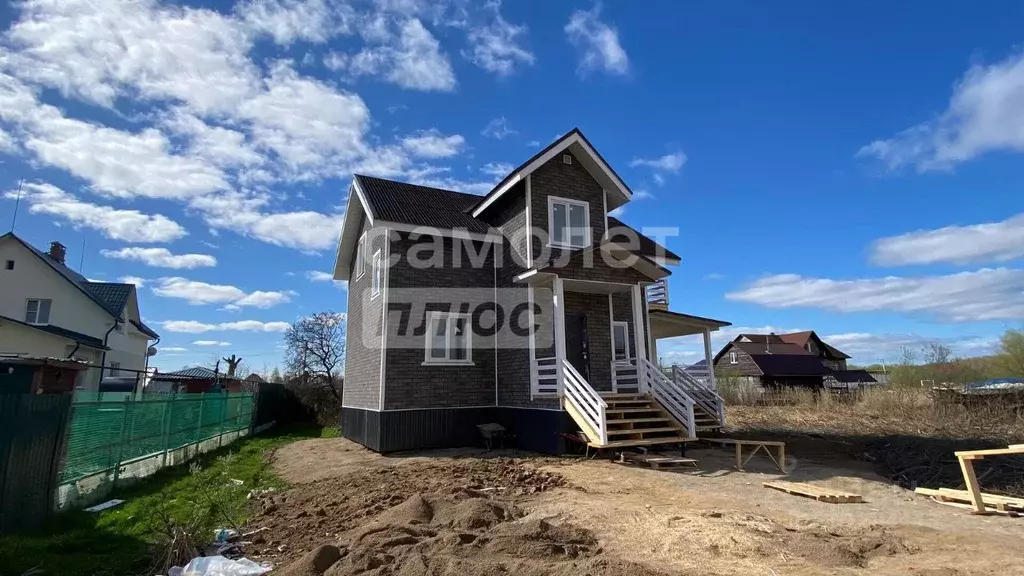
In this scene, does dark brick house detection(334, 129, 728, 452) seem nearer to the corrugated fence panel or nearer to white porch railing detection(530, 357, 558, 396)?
white porch railing detection(530, 357, 558, 396)

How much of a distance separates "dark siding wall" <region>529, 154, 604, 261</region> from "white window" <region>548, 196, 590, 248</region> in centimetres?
15

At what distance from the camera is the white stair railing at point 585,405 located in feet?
→ 34.2

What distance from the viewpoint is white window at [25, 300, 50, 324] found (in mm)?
24766

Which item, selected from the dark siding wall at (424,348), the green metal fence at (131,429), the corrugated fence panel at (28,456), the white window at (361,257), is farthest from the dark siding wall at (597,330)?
the corrugated fence panel at (28,456)

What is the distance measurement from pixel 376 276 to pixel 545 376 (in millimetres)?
5674

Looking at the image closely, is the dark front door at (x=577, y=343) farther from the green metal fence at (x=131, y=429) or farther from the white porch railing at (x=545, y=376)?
the green metal fence at (x=131, y=429)

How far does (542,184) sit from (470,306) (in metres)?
3.79

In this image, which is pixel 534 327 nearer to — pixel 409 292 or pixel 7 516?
pixel 409 292

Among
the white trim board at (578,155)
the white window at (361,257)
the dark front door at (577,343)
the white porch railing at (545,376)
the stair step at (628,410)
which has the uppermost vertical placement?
the white trim board at (578,155)

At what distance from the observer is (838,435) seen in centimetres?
1512

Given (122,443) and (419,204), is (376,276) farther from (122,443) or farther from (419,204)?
(122,443)

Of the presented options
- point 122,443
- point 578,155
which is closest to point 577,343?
point 578,155

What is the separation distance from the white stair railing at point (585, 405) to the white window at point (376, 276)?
560cm

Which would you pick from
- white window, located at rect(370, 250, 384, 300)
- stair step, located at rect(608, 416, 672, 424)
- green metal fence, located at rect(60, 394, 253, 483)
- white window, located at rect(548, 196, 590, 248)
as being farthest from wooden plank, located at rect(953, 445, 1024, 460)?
green metal fence, located at rect(60, 394, 253, 483)
